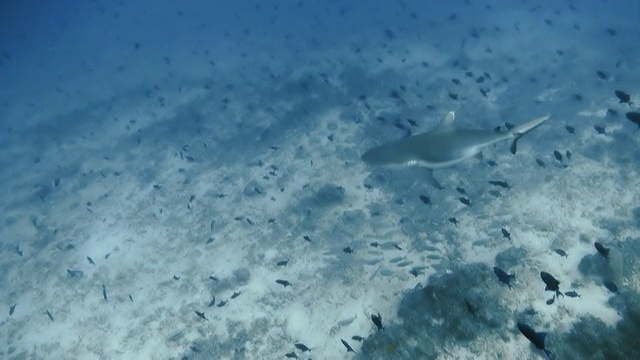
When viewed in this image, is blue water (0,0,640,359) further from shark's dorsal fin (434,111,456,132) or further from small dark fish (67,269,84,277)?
shark's dorsal fin (434,111,456,132)

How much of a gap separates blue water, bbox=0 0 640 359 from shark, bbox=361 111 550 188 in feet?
5.58

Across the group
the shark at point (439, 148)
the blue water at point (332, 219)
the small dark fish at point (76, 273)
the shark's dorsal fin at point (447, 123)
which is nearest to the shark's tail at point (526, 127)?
the shark at point (439, 148)

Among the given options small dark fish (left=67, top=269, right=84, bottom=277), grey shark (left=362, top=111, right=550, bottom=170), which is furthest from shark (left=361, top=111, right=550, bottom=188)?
small dark fish (left=67, top=269, right=84, bottom=277)

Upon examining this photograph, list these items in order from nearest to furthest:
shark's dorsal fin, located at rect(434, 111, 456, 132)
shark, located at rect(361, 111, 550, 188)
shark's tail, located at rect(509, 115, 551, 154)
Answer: shark's tail, located at rect(509, 115, 551, 154)
shark, located at rect(361, 111, 550, 188)
shark's dorsal fin, located at rect(434, 111, 456, 132)

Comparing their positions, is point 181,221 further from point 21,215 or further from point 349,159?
point 21,215

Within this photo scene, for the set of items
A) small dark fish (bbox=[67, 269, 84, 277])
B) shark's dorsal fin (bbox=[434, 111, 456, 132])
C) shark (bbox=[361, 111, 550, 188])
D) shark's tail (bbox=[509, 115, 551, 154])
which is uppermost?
shark's tail (bbox=[509, 115, 551, 154])

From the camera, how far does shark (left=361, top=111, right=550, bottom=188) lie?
28.1ft

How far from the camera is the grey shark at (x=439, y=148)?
8.55m

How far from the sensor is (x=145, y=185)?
19547 mm

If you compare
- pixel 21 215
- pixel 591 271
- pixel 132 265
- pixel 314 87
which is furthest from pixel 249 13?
pixel 591 271

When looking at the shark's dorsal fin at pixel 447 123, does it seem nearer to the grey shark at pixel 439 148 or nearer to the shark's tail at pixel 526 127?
the grey shark at pixel 439 148

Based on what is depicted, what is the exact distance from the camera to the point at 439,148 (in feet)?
28.3

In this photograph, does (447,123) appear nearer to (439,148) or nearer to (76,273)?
(439,148)

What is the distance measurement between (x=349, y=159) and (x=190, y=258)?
745 cm
